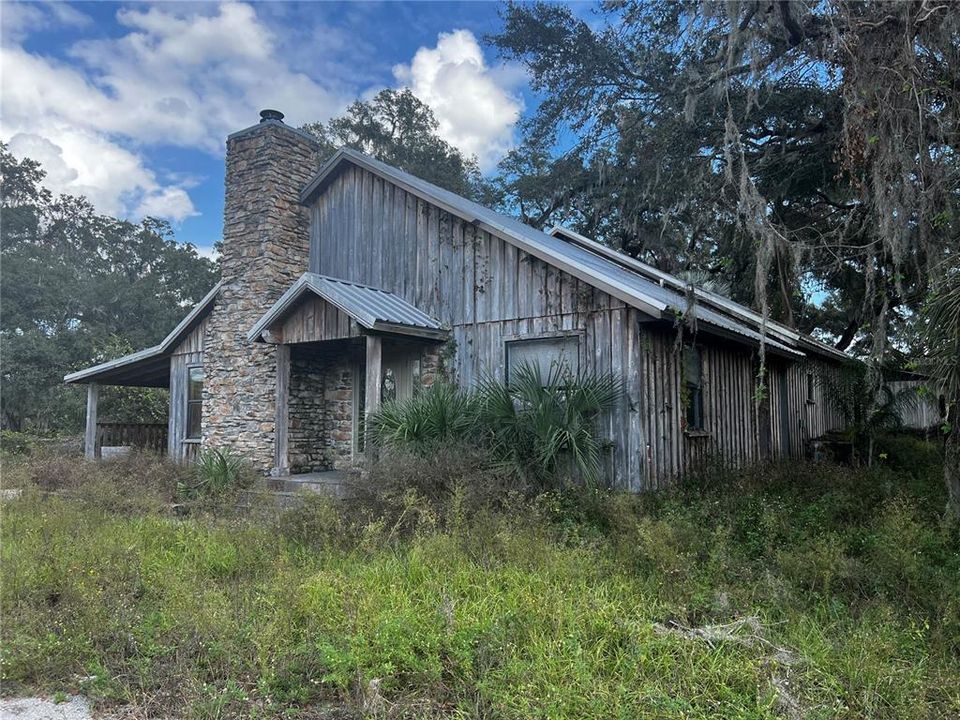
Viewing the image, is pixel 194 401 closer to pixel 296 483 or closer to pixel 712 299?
pixel 296 483

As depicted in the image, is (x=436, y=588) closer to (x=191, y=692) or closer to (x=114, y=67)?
(x=191, y=692)

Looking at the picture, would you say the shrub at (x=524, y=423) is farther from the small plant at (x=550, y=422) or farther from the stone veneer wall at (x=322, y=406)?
the stone veneer wall at (x=322, y=406)

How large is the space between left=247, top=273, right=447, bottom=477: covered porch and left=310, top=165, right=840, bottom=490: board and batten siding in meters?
0.66

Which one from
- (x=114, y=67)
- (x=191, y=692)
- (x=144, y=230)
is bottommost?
(x=191, y=692)

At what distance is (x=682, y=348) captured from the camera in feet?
33.8

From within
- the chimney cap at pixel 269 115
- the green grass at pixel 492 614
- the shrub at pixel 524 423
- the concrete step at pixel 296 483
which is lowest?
the green grass at pixel 492 614

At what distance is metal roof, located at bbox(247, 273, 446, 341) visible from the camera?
985 cm

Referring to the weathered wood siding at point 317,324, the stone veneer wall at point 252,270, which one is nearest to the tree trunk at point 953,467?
the weathered wood siding at point 317,324

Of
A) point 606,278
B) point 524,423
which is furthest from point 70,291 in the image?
point 606,278

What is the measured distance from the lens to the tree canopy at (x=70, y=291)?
84.5 feet

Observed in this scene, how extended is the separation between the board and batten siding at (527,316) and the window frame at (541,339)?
23 mm

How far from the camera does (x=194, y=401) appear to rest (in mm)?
14516

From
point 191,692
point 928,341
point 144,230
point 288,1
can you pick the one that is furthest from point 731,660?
point 144,230

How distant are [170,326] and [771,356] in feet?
98.4
